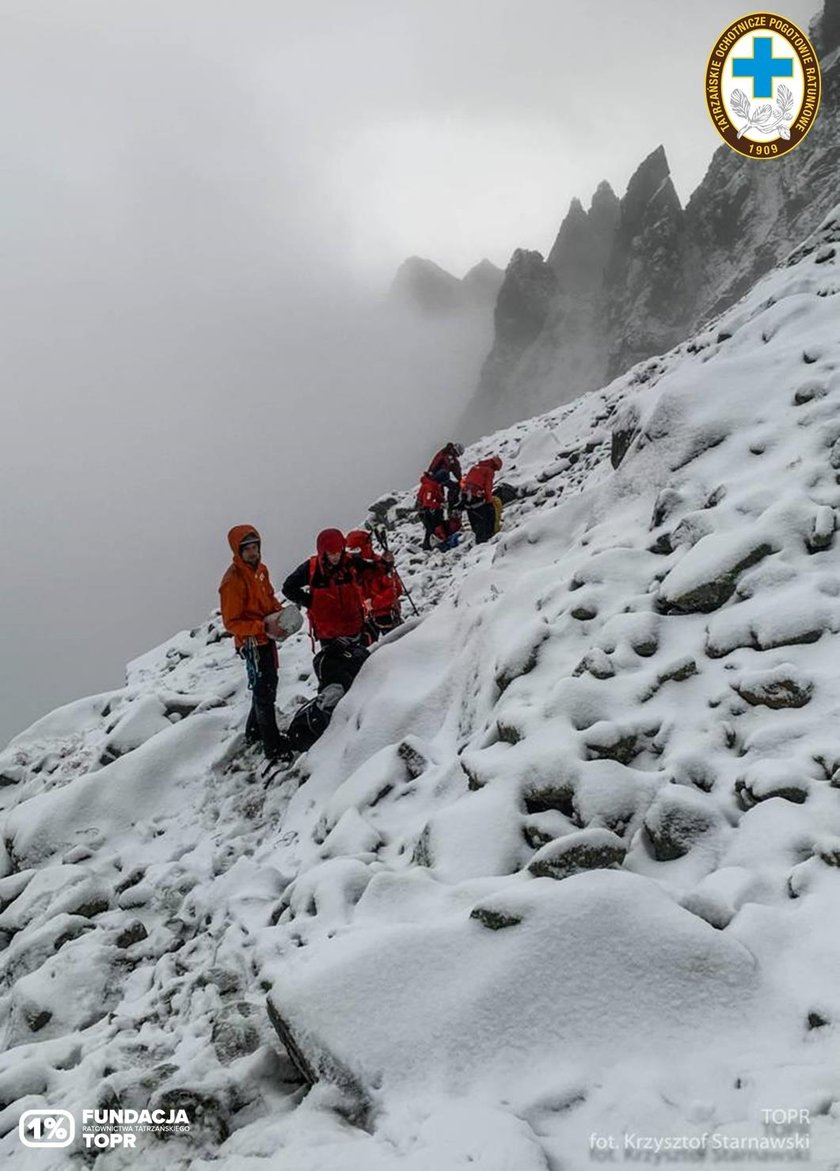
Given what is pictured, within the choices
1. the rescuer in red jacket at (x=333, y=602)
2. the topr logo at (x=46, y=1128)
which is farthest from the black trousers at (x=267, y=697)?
the topr logo at (x=46, y=1128)

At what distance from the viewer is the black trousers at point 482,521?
14.2m

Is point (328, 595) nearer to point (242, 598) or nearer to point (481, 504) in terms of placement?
point (242, 598)

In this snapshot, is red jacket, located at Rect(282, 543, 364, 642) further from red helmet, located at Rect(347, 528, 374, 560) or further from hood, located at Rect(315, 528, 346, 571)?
red helmet, located at Rect(347, 528, 374, 560)

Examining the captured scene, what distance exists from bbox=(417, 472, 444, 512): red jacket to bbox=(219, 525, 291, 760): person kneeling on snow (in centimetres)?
699

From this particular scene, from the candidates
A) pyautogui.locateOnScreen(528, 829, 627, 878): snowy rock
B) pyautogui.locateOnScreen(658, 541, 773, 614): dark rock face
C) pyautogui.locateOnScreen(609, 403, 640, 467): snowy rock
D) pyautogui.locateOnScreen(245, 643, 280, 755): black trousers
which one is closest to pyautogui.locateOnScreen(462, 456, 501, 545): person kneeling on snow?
pyautogui.locateOnScreen(609, 403, 640, 467): snowy rock

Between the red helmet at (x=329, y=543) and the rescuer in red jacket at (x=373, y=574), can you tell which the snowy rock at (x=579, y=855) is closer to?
the red helmet at (x=329, y=543)

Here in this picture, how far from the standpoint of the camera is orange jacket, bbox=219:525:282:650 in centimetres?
784

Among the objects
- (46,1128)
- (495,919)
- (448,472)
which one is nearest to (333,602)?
(495,919)

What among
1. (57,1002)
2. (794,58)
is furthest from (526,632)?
(794,58)

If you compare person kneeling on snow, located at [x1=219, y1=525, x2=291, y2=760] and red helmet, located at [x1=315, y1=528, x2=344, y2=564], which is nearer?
person kneeling on snow, located at [x1=219, y1=525, x2=291, y2=760]

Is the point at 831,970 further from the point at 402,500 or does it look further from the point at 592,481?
the point at 402,500

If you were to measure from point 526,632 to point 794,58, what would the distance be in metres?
16.4

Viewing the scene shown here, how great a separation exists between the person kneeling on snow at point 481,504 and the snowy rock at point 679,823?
33.4 feet

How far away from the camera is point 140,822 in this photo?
25.9 ft
